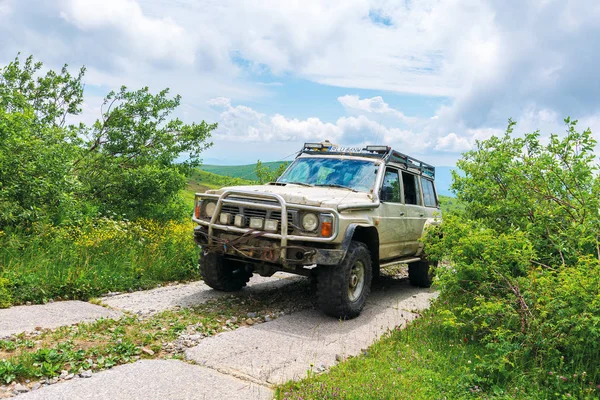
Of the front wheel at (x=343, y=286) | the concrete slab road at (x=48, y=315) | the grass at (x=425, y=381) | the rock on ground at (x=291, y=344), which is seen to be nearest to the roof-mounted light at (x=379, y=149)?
the front wheel at (x=343, y=286)

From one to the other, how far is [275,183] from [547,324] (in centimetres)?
422

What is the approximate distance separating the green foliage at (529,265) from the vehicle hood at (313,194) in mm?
1139

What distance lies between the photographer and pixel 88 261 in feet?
24.9

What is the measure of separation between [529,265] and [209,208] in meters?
4.05

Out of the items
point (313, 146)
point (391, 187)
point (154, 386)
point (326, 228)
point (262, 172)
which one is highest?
point (313, 146)

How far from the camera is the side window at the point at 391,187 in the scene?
7441mm

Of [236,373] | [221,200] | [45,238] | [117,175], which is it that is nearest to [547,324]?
[236,373]

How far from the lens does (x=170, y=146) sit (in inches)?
528

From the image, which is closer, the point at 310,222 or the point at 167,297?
the point at 310,222

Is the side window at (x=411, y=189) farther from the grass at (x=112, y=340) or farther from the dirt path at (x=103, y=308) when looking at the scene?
the grass at (x=112, y=340)

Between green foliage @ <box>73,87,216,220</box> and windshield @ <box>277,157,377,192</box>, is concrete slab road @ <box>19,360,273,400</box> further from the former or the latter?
green foliage @ <box>73,87,216,220</box>

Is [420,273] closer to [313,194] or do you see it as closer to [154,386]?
[313,194]

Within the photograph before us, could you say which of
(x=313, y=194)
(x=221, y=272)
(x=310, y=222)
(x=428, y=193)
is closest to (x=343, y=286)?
(x=310, y=222)

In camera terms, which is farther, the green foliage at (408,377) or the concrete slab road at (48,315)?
the concrete slab road at (48,315)
